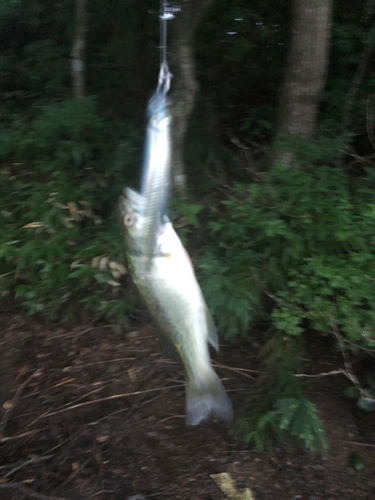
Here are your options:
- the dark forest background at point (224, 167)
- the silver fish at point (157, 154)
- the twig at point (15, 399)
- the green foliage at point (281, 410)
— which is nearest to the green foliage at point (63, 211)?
the dark forest background at point (224, 167)

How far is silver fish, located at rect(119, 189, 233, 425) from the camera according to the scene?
1.54 m

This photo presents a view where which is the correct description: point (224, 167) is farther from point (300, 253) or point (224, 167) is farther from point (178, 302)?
point (178, 302)

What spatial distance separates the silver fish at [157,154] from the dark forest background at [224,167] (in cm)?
116

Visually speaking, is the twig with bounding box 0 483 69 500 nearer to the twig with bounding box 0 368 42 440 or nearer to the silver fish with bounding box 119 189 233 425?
the twig with bounding box 0 368 42 440

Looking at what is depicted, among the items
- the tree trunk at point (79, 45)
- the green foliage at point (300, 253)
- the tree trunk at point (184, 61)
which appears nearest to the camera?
the green foliage at point (300, 253)

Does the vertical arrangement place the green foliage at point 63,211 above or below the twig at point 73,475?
above

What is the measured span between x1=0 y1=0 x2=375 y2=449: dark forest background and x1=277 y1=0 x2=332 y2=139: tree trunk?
0.01 metres

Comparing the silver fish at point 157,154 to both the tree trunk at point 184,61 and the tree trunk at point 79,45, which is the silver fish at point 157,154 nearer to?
the tree trunk at point 184,61

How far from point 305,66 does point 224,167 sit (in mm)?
1249

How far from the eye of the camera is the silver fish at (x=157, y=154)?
4.25 ft

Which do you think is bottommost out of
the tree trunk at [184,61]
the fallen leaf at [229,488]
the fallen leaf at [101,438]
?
the fallen leaf at [101,438]

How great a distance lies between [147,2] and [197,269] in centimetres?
358

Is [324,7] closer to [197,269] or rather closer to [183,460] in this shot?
[197,269]

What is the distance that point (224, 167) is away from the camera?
423 cm
